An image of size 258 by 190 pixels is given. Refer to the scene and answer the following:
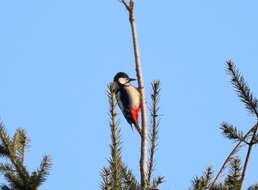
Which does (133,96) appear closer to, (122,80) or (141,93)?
(122,80)

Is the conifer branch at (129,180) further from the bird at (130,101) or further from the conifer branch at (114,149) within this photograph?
the bird at (130,101)

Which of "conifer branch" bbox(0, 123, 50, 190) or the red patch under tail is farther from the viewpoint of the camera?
the red patch under tail

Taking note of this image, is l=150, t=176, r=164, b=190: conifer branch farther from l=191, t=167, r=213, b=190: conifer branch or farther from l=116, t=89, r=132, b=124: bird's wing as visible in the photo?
l=116, t=89, r=132, b=124: bird's wing

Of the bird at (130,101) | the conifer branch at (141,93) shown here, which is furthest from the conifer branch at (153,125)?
the bird at (130,101)

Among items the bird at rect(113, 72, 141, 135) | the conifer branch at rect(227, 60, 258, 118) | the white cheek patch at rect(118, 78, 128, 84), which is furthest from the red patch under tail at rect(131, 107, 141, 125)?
the conifer branch at rect(227, 60, 258, 118)

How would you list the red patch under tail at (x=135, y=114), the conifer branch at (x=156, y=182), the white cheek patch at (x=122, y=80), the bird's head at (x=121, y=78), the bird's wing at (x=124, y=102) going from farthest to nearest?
the white cheek patch at (x=122, y=80) < the bird's head at (x=121, y=78) < the bird's wing at (x=124, y=102) < the red patch under tail at (x=135, y=114) < the conifer branch at (x=156, y=182)

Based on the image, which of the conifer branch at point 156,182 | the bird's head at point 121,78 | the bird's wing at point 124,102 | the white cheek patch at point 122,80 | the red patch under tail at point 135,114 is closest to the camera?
the conifer branch at point 156,182

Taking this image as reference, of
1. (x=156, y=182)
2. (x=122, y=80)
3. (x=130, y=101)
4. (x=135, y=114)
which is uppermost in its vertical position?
(x=122, y=80)

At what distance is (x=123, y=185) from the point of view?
8.66 feet

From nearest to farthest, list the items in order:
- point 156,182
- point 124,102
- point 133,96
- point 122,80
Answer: point 156,182, point 133,96, point 124,102, point 122,80

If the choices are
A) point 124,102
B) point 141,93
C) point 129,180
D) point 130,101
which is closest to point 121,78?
point 124,102

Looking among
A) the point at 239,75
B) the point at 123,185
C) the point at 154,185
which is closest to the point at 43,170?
the point at 123,185

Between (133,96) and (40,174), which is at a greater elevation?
(133,96)

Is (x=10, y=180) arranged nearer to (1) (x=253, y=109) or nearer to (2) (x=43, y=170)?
(2) (x=43, y=170)
